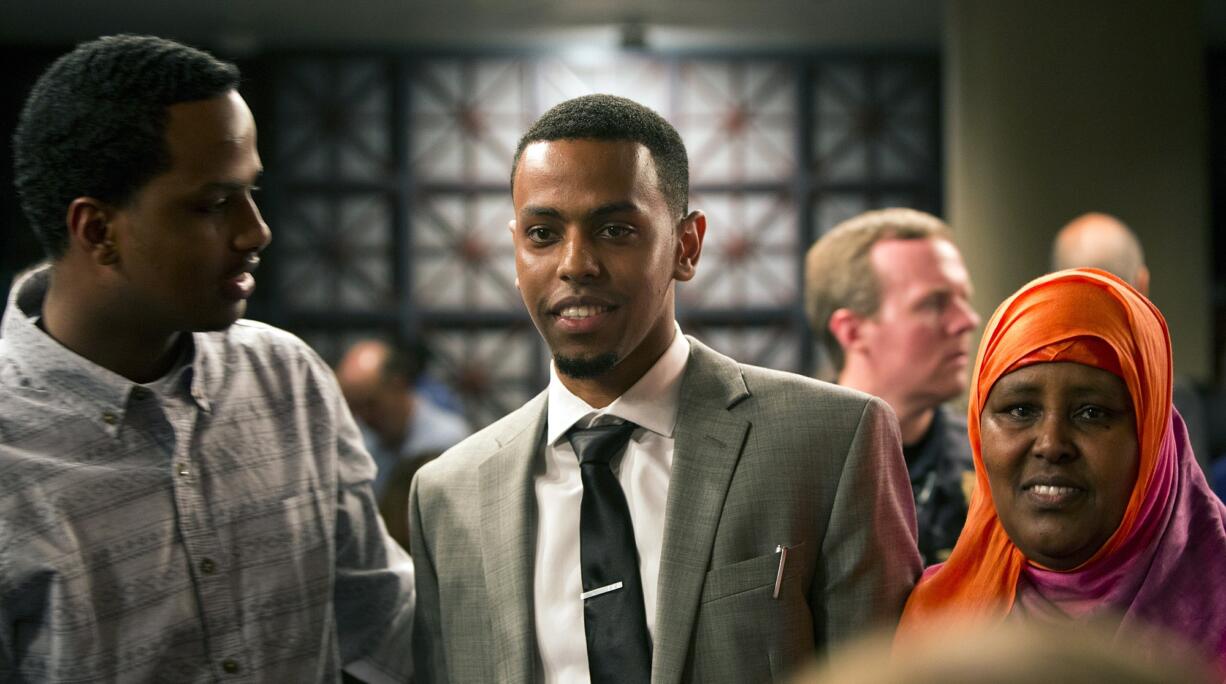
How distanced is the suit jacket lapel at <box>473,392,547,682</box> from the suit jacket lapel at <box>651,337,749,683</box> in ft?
0.65

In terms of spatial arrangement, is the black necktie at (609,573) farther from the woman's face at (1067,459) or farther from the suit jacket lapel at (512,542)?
the woman's face at (1067,459)

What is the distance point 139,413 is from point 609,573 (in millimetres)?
727

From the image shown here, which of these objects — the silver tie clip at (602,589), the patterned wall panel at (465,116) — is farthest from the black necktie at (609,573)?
the patterned wall panel at (465,116)

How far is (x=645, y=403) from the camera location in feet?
6.28

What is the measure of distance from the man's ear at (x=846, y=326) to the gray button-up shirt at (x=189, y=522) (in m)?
1.17

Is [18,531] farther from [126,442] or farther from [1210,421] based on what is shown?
[1210,421]

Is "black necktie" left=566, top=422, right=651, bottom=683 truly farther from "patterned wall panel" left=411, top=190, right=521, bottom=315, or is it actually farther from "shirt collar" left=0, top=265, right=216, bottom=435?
"patterned wall panel" left=411, top=190, right=521, bottom=315

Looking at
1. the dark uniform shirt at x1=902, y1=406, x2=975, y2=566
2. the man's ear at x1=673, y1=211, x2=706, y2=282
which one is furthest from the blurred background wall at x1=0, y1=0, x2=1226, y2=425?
the man's ear at x1=673, y1=211, x2=706, y2=282

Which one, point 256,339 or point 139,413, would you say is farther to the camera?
point 256,339

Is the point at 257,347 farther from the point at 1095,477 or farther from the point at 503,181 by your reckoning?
the point at 503,181

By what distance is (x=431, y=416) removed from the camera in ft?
19.2

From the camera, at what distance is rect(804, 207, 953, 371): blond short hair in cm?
284

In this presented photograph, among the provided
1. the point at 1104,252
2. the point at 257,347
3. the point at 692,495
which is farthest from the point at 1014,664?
the point at 1104,252

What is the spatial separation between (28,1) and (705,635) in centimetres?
673
